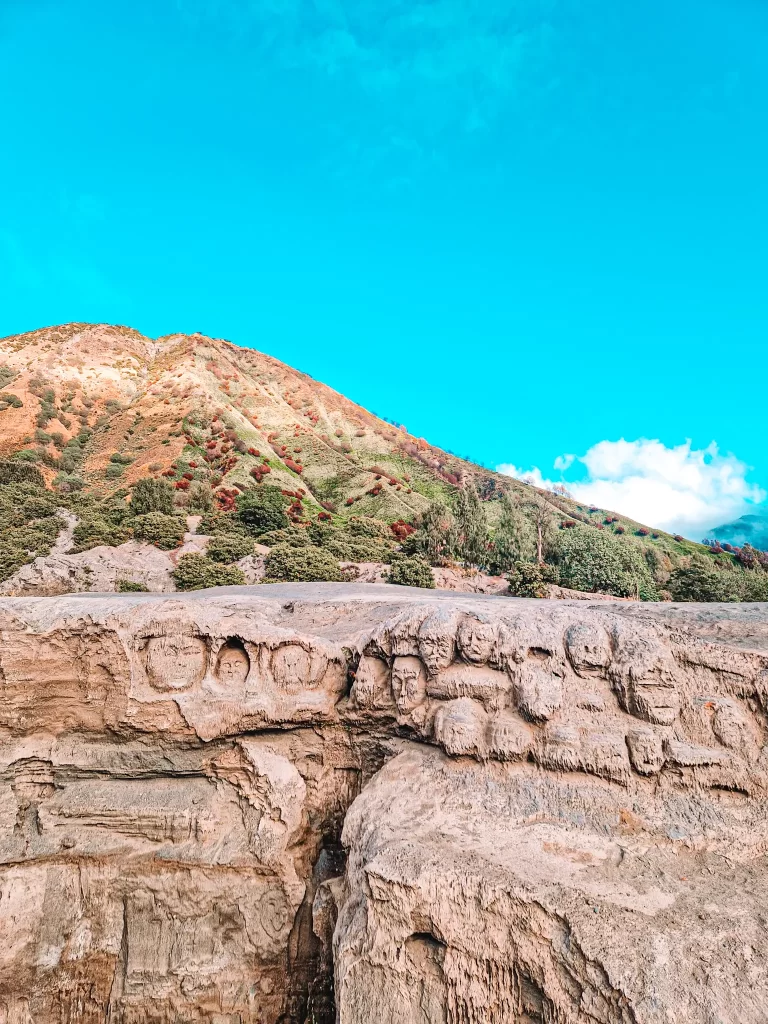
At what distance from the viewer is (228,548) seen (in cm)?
3050

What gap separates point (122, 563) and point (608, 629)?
1087 inches

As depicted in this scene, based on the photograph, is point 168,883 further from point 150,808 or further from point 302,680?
point 302,680

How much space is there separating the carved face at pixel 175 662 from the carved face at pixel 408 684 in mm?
2913

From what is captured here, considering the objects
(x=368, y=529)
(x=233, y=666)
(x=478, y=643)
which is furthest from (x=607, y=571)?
(x=233, y=666)

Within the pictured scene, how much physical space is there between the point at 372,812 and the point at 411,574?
19.9 metres

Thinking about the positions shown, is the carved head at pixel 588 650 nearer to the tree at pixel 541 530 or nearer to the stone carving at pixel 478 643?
the stone carving at pixel 478 643

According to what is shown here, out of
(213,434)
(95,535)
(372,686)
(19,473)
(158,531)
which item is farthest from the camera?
(213,434)

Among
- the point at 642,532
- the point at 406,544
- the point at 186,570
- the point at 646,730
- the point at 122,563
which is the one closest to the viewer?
the point at 646,730

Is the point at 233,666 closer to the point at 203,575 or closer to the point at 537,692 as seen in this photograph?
the point at 537,692

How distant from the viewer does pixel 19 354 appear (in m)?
72.8

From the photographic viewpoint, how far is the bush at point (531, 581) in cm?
2562

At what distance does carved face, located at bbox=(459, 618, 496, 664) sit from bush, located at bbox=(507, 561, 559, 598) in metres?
19.1

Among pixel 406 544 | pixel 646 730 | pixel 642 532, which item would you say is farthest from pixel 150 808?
pixel 642 532

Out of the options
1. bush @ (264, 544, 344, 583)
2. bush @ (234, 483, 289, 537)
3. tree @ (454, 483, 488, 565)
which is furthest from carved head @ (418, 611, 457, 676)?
bush @ (234, 483, 289, 537)
